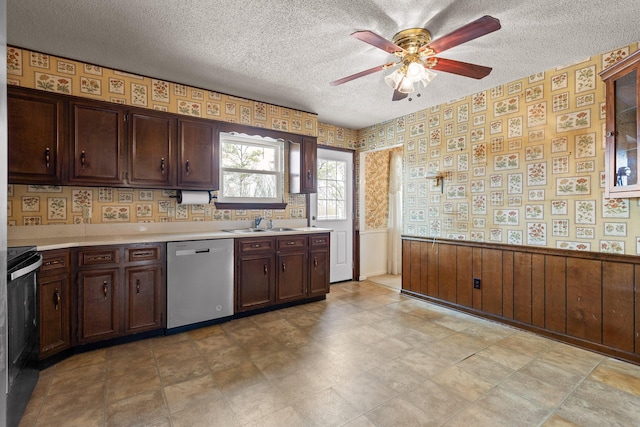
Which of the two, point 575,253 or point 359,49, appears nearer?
point 359,49

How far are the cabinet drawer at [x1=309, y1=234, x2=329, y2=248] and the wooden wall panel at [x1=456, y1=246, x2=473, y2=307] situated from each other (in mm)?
1626

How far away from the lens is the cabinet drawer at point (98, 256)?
8.09 ft

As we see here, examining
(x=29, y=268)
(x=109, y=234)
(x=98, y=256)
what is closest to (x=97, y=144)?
(x=109, y=234)

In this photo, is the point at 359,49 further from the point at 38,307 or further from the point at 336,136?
the point at 38,307

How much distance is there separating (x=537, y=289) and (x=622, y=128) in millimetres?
1547

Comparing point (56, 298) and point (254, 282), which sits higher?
point (56, 298)

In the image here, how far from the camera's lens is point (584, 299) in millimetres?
2629

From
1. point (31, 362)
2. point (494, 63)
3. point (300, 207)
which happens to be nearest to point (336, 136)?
point (300, 207)

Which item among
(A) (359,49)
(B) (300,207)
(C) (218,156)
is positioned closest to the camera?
(A) (359,49)

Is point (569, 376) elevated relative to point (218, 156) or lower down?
lower down

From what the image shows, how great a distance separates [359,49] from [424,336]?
2.64 meters

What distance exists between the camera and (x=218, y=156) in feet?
11.2

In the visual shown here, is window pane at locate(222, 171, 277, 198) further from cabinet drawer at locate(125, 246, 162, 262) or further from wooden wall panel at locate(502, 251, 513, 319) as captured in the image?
wooden wall panel at locate(502, 251, 513, 319)

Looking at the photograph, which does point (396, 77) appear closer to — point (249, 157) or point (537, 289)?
point (249, 157)
